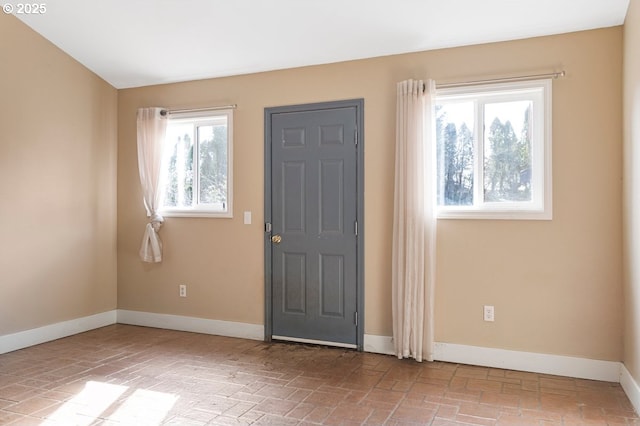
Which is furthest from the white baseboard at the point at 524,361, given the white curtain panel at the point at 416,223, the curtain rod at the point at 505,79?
the curtain rod at the point at 505,79

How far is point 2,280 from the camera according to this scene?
14.1 ft

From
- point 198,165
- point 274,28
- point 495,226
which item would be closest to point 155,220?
point 198,165

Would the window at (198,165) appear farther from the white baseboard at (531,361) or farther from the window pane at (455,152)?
the white baseboard at (531,361)

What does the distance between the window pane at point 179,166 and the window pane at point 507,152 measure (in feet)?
9.69

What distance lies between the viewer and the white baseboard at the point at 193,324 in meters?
4.79

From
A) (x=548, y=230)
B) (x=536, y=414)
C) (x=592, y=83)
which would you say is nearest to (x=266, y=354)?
(x=536, y=414)

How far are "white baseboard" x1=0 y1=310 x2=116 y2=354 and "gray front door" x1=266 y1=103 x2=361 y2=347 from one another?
195cm

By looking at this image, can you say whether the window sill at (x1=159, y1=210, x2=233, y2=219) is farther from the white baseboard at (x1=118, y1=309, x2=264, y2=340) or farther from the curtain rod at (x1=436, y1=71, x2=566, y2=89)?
the curtain rod at (x1=436, y1=71, x2=566, y2=89)

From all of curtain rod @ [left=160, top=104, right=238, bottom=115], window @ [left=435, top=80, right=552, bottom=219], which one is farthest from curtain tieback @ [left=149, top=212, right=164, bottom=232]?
window @ [left=435, top=80, right=552, bottom=219]

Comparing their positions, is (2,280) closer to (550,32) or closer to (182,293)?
(182,293)

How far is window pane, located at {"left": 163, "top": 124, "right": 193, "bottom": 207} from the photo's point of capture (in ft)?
17.0

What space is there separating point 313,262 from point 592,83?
2.65 metres

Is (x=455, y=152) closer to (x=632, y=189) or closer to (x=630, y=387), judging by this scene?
(x=632, y=189)

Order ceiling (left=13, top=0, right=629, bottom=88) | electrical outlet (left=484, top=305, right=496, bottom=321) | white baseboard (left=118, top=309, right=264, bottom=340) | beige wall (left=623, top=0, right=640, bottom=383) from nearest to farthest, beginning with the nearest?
1. beige wall (left=623, top=0, right=640, bottom=383)
2. ceiling (left=13, top=0, right=629, bottom=88)
3. electrical outlet (left=484, top=305, right=496, bottom=321)
4. white baseboard (left=118, top=309, right=264, bottom=340)
